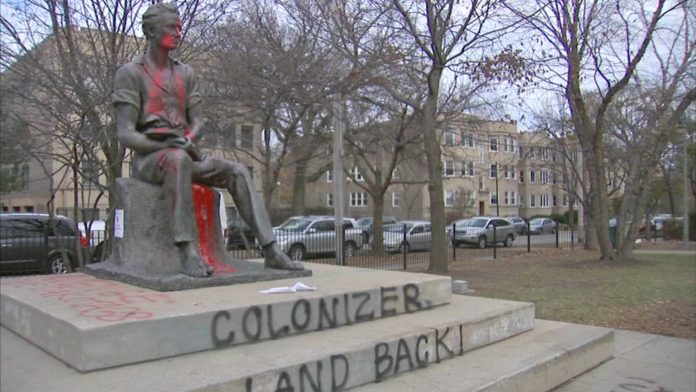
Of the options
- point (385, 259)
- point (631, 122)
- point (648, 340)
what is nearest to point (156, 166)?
point (648, 340)

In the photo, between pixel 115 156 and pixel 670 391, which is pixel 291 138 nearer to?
pixel 115 156

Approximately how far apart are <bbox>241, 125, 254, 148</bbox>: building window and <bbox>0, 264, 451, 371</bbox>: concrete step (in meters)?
→ 17.9

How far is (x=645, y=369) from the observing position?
6.27 metres

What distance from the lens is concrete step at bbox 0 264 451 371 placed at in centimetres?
409

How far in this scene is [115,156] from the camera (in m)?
11.6

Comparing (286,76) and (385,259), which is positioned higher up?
(286,76)

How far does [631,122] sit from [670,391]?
68.8ft

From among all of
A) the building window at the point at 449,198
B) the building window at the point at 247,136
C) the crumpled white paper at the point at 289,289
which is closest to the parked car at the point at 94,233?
the building window at the point at 247,136

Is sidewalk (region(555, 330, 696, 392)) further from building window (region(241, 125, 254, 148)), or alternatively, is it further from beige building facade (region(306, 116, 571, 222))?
beige building facade (region(306, 116, 571, 222))

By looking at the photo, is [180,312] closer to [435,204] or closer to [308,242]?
[435,204]

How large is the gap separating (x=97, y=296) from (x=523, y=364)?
376 cm

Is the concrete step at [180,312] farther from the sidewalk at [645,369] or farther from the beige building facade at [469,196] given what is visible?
the beige building facade at [469,196]

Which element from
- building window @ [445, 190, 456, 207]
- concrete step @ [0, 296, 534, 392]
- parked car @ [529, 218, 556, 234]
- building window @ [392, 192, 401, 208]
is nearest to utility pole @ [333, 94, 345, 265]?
concrete step @ [0, 296, 534, 392]

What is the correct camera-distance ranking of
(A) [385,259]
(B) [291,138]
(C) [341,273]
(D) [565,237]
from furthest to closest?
(D) [565,237], (B) [291,138], (A) [385,259], (C) [341,273]
